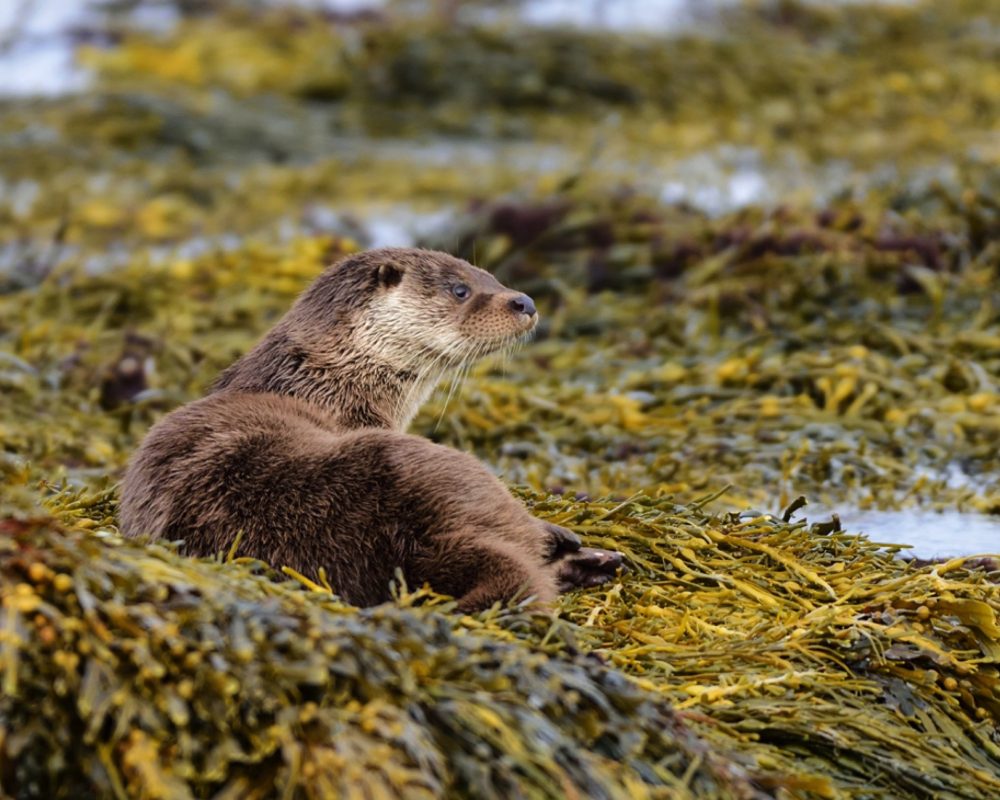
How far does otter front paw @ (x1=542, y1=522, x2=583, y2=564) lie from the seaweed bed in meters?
0.11

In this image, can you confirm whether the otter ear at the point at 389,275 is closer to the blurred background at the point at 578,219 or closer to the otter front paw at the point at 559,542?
the blurred background at the point at 578,219

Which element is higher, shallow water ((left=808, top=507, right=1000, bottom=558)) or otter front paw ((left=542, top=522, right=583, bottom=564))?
otter front paw ((left=542, top=522, right=583, bottom=564))

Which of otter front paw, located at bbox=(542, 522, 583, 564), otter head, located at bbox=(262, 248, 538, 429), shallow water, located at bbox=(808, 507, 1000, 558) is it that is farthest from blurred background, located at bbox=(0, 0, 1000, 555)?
otter front paw, located at bbox=(542, 522, 583, 564)

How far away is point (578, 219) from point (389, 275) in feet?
11.5

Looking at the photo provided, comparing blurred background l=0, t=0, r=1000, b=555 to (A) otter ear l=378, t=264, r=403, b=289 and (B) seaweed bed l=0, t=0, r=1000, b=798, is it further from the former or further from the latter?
(A) otter ear l=378, t=264, r=403, b=289

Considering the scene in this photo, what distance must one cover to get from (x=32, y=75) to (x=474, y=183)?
3354 mm

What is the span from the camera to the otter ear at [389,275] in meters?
4.56

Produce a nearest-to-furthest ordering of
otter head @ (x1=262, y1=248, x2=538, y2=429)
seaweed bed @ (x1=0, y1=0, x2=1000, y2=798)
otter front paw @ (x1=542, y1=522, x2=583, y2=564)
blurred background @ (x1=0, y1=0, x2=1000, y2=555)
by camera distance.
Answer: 1. seaweed bed @ (x1=0, y1=0, x2=1000, y2=798)
2. otter front paw @ (x1=542, y1=522, x2=583, y2=564)
3. otter head @ (x1=262, y1=248, x2=538, y2=429)
4. blurred background @ (x1=0, y1=0, x2=1000, y2=555)

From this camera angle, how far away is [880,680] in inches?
135

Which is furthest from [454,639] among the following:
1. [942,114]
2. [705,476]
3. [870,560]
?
[942,114]

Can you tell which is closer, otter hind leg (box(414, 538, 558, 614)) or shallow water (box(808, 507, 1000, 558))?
otter hind leg (box(414, 538, 558, 614))

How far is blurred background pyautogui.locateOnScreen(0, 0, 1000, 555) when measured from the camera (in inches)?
230

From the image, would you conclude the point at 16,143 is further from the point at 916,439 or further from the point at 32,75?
the point at 916,439

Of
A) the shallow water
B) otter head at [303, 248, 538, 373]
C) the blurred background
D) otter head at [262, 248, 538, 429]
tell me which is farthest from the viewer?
the blurred background
